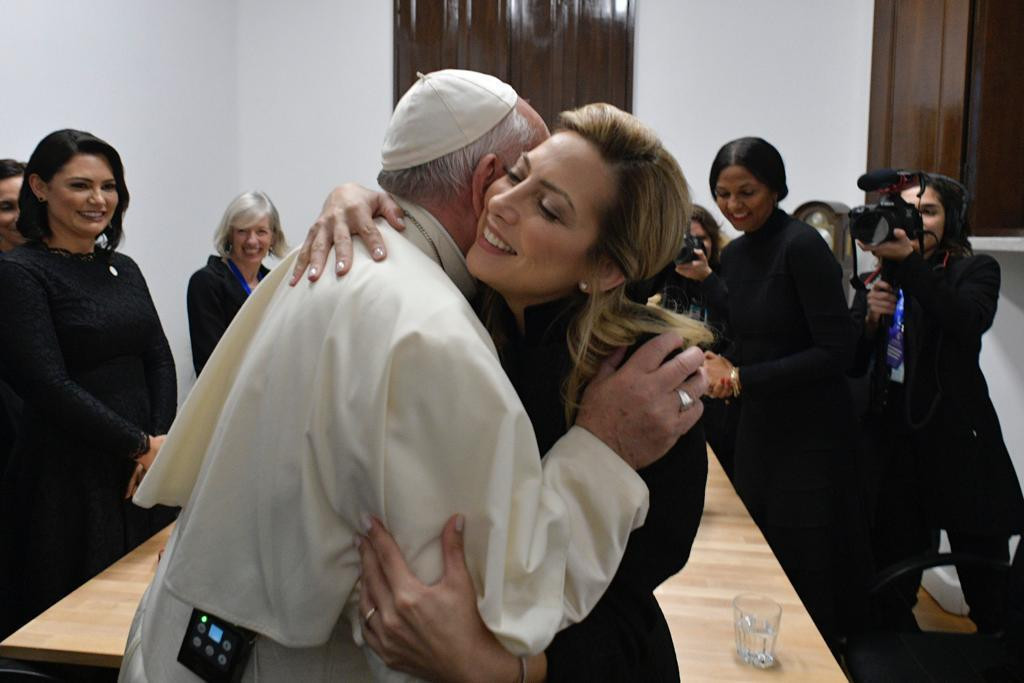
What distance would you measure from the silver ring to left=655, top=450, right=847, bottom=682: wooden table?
0.58 metres

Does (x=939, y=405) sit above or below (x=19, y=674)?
above

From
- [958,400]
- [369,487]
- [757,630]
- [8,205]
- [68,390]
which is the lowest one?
[757,630]

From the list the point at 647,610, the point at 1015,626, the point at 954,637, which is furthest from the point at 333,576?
the point at 954,637

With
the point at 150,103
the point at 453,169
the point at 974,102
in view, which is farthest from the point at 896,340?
the point at 150,103

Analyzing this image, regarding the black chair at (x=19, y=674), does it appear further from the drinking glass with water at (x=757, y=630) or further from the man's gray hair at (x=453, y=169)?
the drinking glass with water at (x=757, y=630)

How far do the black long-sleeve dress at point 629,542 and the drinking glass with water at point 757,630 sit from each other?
320 mm

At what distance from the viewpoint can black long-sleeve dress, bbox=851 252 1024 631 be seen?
252 centimetres

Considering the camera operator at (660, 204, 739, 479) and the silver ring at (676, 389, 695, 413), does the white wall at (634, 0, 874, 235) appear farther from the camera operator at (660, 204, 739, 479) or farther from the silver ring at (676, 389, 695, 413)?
the silver ring at (676, 389, 695, 413)

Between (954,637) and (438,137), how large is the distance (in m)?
1.86

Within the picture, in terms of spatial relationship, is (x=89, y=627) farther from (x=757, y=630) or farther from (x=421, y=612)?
(x=757, y=630)

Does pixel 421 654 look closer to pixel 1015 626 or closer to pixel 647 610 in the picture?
pixel 647 610

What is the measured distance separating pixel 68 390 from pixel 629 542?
169 centimetres

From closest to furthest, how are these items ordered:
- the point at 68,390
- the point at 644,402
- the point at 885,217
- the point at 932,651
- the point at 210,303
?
the point at 644,402 → the point at 932,651 → the point at 68,390 → the point at 885,217 → the point at 210,303

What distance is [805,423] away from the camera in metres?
2.55
